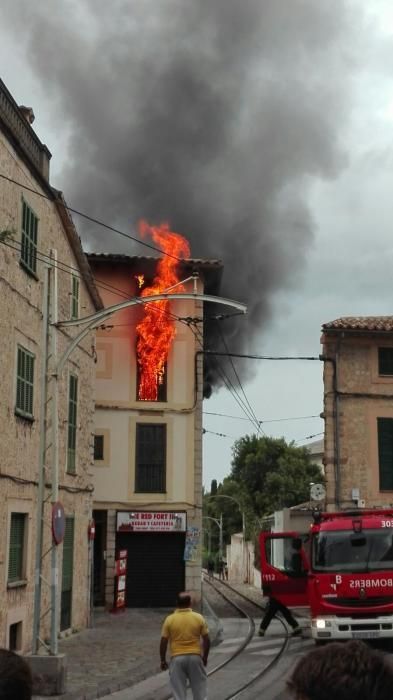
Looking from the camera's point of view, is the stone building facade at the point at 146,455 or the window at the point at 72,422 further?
the stone building facade at the point at 146,455

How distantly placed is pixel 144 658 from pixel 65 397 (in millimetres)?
6480

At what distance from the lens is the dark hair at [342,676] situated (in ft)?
8.05

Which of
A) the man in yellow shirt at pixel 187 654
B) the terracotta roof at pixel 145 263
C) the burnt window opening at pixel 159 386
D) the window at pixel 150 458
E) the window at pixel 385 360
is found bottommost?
the man in yellow shirt at pixel 187 654

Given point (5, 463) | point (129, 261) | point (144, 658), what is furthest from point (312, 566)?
point (129, 261)

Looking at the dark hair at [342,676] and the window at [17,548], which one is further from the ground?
the dark hair at [342,676]

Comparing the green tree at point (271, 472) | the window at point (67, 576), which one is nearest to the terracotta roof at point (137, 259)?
the window at point (67, 576)

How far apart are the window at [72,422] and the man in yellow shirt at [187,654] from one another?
1165cm

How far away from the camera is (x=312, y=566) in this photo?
55.8 ft

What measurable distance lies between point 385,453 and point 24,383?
1554 centimetres

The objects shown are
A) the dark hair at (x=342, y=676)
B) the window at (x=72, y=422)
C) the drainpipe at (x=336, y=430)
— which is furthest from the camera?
the drainpipe at (x=336, y=430)

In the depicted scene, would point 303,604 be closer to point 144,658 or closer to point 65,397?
point 144,658

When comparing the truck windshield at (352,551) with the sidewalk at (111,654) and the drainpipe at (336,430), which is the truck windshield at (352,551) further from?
the drainpipe at (336,430)

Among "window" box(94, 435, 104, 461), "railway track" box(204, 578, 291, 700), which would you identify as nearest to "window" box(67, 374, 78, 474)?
"railway track" box(204, 578, 291, 700)

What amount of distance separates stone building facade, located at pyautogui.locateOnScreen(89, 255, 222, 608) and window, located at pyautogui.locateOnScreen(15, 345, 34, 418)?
475 inches
